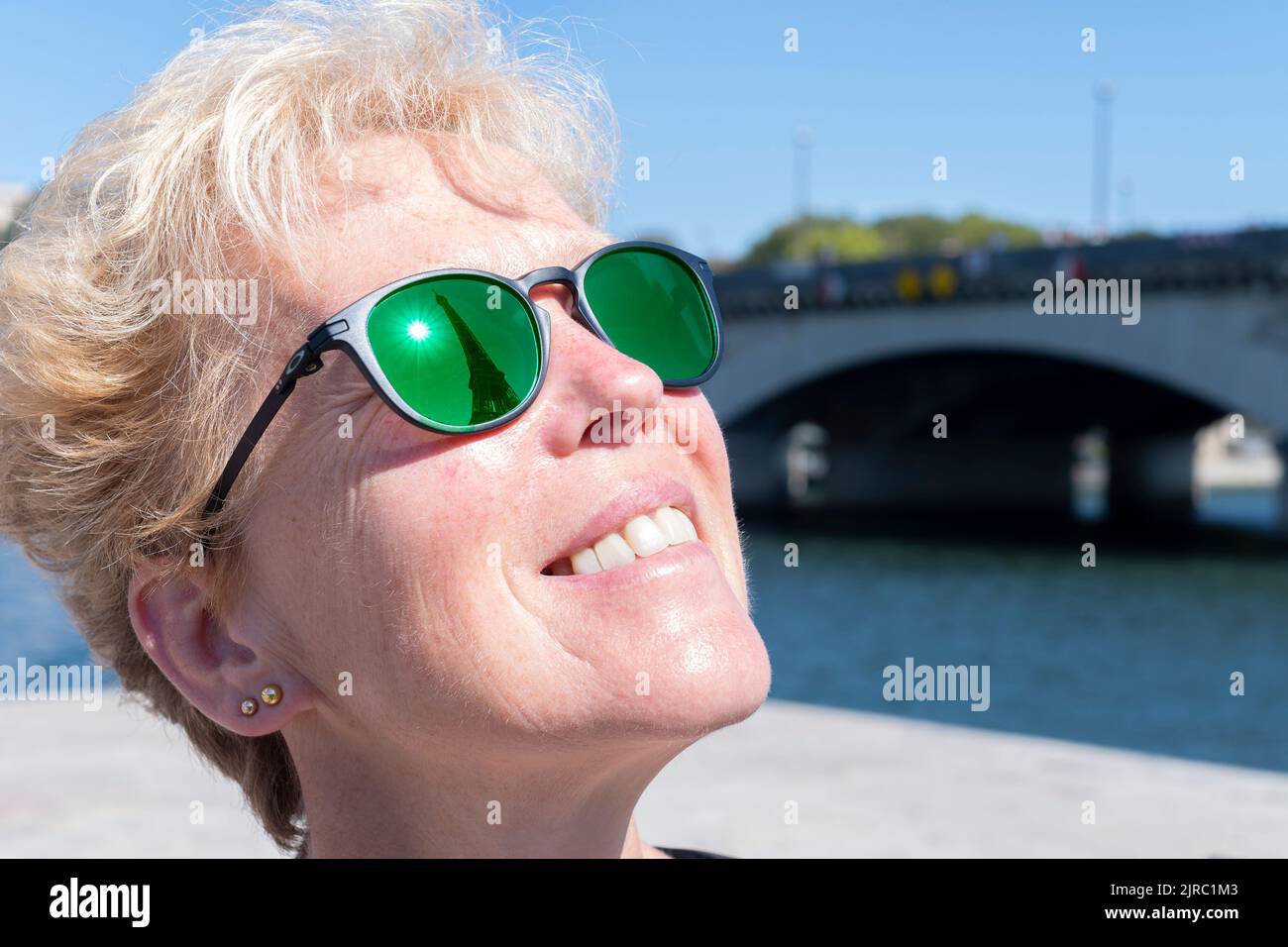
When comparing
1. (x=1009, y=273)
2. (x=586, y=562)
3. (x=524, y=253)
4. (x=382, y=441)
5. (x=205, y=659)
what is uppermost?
(x=1009, y=273)

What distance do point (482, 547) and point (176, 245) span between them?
0.59 meters

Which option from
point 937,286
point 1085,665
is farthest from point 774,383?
point 1085,665

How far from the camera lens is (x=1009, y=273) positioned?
35.5 m

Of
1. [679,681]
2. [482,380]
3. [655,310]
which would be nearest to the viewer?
[679,681]

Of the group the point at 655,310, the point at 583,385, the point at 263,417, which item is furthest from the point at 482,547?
the point at 655,310

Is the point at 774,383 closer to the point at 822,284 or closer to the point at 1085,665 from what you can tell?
the point at 822,284

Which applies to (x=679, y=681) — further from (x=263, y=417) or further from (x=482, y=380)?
(x=263, y=417)

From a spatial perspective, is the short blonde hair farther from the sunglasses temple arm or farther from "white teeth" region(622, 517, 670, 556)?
"white teeth" region(622, 517, 670, 556)

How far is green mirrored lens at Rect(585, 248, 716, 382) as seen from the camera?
1.86 metres

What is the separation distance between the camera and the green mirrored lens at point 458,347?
5.44ft

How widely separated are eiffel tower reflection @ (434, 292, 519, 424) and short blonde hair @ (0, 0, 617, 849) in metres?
0.23

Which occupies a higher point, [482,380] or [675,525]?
[482,380]

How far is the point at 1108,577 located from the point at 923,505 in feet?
62.6

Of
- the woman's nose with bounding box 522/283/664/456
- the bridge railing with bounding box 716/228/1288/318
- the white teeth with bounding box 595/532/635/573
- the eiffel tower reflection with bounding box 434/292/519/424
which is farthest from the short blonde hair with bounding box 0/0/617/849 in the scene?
the bridge railing with bounding box 716/228/1288/318
